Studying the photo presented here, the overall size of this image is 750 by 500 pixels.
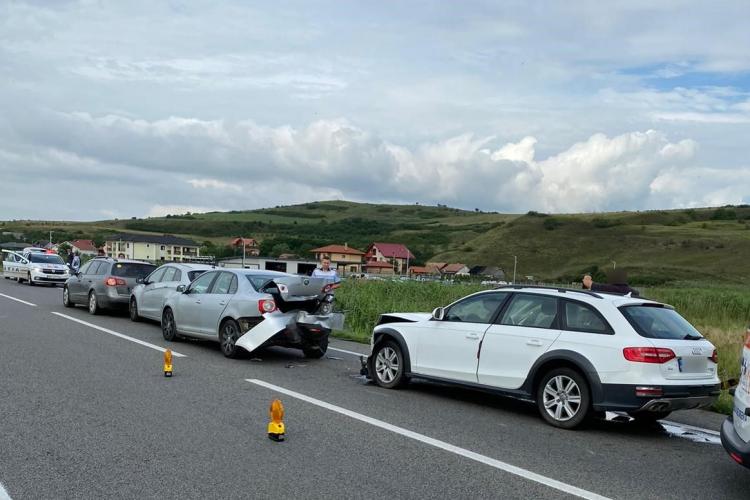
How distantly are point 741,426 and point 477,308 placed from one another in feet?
13.5

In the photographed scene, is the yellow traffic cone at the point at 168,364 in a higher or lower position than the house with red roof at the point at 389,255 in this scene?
lower

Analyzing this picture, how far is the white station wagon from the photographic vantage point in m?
7.80

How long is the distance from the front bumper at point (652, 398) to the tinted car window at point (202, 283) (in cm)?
832

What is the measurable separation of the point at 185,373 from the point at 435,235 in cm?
12224

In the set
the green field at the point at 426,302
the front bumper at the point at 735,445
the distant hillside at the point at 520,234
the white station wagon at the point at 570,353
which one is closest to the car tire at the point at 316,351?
the white station wagon at the point at 570,353

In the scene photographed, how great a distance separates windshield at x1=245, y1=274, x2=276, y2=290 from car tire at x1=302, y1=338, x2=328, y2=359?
1407 millimetres

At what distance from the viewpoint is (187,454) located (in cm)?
651

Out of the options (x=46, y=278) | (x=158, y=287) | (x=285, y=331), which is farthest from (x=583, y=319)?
(x=46, y=278)

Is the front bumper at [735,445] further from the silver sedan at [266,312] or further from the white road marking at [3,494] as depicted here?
the silver sedan at [266,312]

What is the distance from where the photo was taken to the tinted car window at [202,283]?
1411 cm

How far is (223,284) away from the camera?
13648 millimetres

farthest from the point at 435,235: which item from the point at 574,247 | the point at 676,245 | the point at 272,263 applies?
the point at 272,263

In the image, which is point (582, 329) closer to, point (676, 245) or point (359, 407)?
point (359, 407)

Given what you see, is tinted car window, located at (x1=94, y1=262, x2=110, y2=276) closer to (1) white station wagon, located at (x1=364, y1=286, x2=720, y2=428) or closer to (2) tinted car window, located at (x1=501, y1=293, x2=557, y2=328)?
(1) white station wagon, located at (x1=364, y1=286, x2=720, y2=428)
